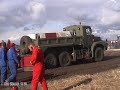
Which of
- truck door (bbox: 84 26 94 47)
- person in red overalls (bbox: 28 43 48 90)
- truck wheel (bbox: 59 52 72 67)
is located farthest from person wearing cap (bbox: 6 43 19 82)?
truck door (bbox: 84 26 94 47)

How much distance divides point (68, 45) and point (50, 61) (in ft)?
5.76

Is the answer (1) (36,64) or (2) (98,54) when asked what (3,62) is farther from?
(2) (98,54)

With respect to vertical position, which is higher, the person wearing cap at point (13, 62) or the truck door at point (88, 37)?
the truck door at point (88, 37)

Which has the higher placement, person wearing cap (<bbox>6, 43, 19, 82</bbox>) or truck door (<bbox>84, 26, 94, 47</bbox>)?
truck door (<bbox>84, 26, 94, 47</bbox>)

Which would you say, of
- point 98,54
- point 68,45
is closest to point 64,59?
point 68,45

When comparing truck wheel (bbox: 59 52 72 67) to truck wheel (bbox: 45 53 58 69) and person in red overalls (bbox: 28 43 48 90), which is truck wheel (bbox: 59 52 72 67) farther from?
person in red overalls (bbox: 28 43 48 90)

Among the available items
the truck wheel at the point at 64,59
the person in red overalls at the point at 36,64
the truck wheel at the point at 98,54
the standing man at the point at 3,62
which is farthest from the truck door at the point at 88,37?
the person in red overalls at the point at 36,64

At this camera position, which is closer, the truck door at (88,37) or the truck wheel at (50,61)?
the truck wheel at (50,61)

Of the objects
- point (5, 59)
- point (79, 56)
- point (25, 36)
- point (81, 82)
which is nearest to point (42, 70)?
point (81, 82)

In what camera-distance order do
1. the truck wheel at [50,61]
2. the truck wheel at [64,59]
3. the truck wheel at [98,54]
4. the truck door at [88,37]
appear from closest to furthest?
the truck wheel at [50,61] → the truck wheel at [64,59] → the truck door at [88,37] → the truck wheel at [98,54]

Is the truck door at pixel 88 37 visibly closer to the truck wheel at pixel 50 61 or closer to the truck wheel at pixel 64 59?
the truck wheel at pixel 64 59

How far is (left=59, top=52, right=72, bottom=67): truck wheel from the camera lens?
79.8 ft

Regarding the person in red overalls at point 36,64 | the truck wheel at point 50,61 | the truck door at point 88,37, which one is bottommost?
the truck wheel at point 50,61

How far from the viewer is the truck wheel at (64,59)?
2433cm
